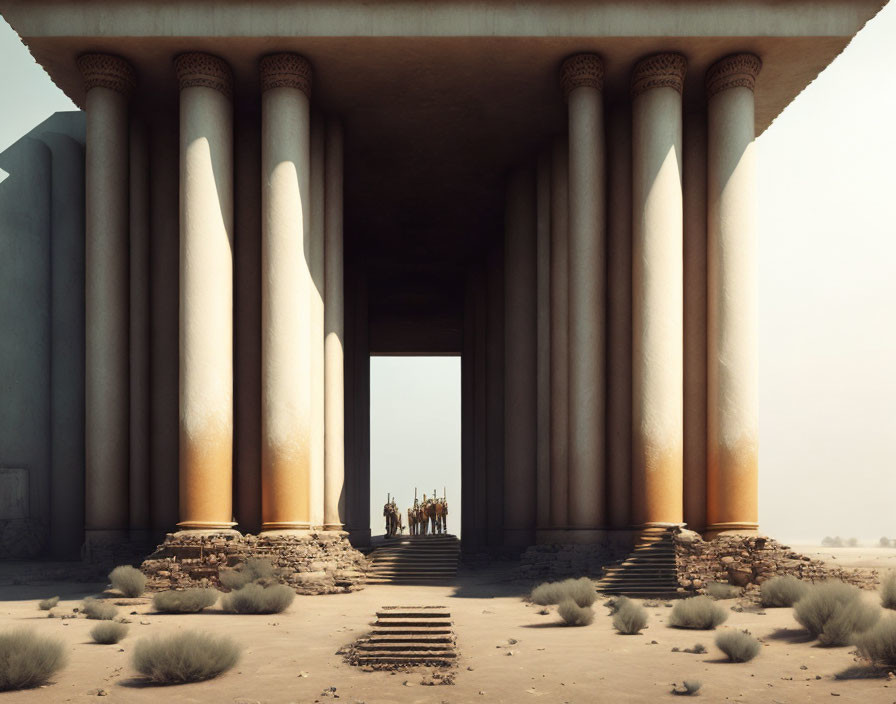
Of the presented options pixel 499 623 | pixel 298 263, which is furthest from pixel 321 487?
pixel 499 623

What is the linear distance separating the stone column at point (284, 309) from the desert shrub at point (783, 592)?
1118 cm

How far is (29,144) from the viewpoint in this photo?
31.0 meters

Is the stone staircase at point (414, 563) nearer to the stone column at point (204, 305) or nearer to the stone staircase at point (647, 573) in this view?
the stone column at point (204, 305)

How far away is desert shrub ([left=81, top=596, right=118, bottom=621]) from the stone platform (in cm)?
416

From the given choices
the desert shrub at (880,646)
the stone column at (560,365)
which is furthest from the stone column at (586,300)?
the desert shrub at (880,646)

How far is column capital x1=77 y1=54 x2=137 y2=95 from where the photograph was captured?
88.4 ft

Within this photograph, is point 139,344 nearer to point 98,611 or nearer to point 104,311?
point 104,311

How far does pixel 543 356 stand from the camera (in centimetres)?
3089

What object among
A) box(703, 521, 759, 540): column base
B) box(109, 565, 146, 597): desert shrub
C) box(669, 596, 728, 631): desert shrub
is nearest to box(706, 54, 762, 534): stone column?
box(703, 521, 759, 540): column base

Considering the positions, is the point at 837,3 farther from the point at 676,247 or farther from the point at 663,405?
the point at 663,405

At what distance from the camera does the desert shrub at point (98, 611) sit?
1834 cm

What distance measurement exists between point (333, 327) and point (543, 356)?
6283 mm

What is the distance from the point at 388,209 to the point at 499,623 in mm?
25824

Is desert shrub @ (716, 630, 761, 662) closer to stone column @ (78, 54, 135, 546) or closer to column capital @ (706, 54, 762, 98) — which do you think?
column capital @ (706, 54, 762, 98)
